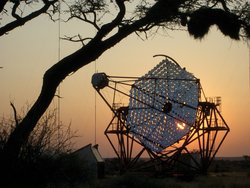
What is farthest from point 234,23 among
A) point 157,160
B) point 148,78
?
point 157,160

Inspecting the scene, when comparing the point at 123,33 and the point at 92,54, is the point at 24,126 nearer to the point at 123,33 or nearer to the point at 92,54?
the point at 92,54

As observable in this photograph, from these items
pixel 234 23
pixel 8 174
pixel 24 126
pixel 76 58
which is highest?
pixel 234 23

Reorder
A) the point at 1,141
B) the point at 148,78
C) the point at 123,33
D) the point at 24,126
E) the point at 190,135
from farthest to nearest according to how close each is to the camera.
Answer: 1. the point at 190,135
2. the point at 148,78
3. the point at 1,141
4. the point at 123,33
5. the point at 24,126

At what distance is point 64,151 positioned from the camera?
770 inches

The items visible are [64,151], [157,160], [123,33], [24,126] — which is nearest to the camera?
[24,126]

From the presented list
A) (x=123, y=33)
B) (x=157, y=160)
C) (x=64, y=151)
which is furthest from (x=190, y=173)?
(x=123, y=33)

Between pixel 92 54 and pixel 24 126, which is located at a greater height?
pixel 92 54

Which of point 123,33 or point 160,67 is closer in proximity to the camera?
point 123,33

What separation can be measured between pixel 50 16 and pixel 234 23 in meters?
5.70

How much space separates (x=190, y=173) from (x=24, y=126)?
1032 inches

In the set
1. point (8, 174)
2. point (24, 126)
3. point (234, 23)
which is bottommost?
point (8, 174)

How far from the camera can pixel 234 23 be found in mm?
18781

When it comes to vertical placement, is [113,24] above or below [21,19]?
below

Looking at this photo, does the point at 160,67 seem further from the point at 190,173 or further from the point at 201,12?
the point at 201,12
